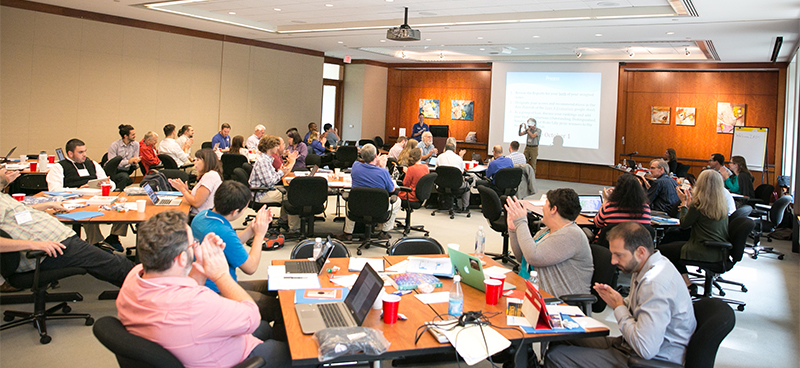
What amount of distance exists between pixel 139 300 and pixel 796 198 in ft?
25.5

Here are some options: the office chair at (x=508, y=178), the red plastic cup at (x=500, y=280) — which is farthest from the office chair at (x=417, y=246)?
the office chair at (x=508, y=178)

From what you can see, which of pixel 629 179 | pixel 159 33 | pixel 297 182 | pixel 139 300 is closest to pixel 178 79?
pixel 159 33

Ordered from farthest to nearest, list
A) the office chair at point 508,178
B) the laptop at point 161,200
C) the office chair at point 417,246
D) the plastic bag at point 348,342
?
the office chair at point 508,178, the laptop at point 161,200, the office chair at point 417,246, the plastic bag at point 348,342

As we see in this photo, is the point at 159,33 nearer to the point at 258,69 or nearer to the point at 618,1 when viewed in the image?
the point at 258,69

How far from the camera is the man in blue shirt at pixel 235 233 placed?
3178mm

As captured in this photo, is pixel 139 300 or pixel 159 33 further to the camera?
pixel 159 33

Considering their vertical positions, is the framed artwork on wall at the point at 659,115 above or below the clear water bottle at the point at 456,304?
above

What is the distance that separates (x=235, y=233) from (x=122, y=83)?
926cm

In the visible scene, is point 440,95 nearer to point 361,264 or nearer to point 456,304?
point 361,264

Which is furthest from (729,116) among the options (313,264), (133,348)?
(133,348)

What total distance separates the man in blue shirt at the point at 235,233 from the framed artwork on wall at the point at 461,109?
44.0 ft

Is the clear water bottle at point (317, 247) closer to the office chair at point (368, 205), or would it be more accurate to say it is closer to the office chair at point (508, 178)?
the office chair at point (368, 205)

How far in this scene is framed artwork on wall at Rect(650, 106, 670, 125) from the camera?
13.3m

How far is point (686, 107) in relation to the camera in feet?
42.9
